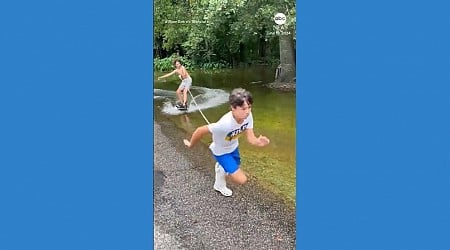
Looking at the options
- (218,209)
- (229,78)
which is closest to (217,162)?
(218,209)

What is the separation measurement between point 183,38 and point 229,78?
1.09 feet

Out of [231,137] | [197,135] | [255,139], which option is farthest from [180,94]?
[255,139]

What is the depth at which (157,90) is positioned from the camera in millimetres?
3227

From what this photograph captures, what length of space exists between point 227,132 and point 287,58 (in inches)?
20.0

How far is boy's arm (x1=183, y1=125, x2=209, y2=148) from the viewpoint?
3.26 metres

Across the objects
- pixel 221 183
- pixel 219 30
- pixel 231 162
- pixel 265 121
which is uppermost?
pixel 219 30

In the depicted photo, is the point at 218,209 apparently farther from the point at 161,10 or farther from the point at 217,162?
the point at 161,10

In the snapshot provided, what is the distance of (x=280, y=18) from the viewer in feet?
10.5

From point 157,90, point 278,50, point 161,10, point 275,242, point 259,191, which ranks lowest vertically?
point 275,242

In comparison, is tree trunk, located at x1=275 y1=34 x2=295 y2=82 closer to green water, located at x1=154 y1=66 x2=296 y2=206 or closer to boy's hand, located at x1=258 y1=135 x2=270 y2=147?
green water, located at x1=154 y1=66 x2=296 y2=206

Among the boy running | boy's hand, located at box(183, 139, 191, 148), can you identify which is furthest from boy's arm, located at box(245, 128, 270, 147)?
boy's hand, located at box(183, 139, 191, 148)

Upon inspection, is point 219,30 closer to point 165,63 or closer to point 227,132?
point 165,63

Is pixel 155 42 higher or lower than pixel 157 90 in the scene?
higher

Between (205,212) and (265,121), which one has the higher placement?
(265,121)
